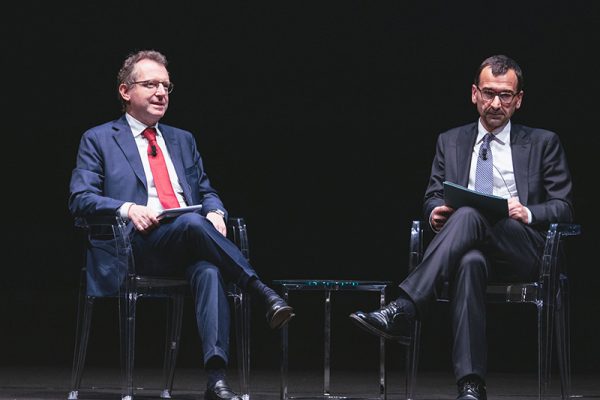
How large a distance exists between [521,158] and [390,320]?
2.83ft

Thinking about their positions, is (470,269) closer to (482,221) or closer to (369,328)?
(482,221)

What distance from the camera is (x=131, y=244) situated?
3598 mm

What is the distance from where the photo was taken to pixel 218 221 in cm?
374

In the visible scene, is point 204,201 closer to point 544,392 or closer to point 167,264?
point 167,264

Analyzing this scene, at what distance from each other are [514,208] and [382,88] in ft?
8.78

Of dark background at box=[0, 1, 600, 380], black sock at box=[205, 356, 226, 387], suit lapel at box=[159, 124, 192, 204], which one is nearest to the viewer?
black sock at box=[205, 356, 226, 387]

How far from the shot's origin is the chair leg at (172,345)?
3863mm

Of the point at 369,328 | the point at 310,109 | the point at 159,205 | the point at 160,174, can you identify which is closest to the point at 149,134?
the point at 160,174

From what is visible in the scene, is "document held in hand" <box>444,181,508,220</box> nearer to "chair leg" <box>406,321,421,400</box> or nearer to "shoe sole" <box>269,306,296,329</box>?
"chair leg" <box>406,321,421,400</box>

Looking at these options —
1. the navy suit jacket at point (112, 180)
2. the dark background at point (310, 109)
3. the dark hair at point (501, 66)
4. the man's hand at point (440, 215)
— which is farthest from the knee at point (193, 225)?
the dark background at point (310, 109)

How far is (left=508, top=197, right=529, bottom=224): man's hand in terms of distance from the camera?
3.45 m

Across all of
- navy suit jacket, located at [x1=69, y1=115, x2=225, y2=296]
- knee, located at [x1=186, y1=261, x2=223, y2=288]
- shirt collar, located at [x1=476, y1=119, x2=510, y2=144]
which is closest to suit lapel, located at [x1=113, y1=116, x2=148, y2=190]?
navy suit jacket, located at [x1=69, y1=115, x2=225, y2=296]

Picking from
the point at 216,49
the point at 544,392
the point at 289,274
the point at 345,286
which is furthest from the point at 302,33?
the point at 544,392

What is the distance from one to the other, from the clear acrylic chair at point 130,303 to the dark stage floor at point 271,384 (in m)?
0.14
